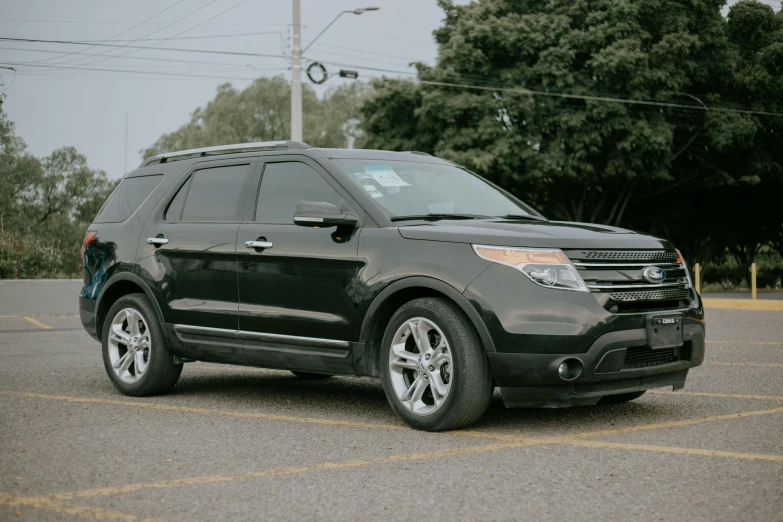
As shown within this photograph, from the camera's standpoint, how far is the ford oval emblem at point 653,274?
6219 mm

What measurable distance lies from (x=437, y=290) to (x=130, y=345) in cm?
312

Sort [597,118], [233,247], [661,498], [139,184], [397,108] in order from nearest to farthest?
[661,498]
[233,247]
[139,184]
[597,118]
[397,108]

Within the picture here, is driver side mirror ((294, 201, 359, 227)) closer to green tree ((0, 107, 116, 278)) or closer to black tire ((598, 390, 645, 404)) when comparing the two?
black tire ((598, 390, 645, 404))

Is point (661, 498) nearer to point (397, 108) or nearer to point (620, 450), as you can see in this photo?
point (620, 450)

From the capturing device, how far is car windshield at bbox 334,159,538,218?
6867 millimetres

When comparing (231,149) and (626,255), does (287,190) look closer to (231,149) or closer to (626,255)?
(231,149)

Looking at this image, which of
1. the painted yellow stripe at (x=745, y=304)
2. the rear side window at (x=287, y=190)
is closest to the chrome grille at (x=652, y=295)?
the rear side window at (x=287, y=190)

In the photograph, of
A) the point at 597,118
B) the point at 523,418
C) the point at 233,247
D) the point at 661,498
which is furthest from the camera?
the point at 597,118

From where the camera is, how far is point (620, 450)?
5582 mm

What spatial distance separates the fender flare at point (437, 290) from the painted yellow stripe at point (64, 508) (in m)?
2.38

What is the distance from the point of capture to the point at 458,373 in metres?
5.95

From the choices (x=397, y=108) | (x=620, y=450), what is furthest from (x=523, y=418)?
(x=397, y=108)

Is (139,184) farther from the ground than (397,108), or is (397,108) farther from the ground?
(397,108)

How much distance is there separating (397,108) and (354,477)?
1197 inches
